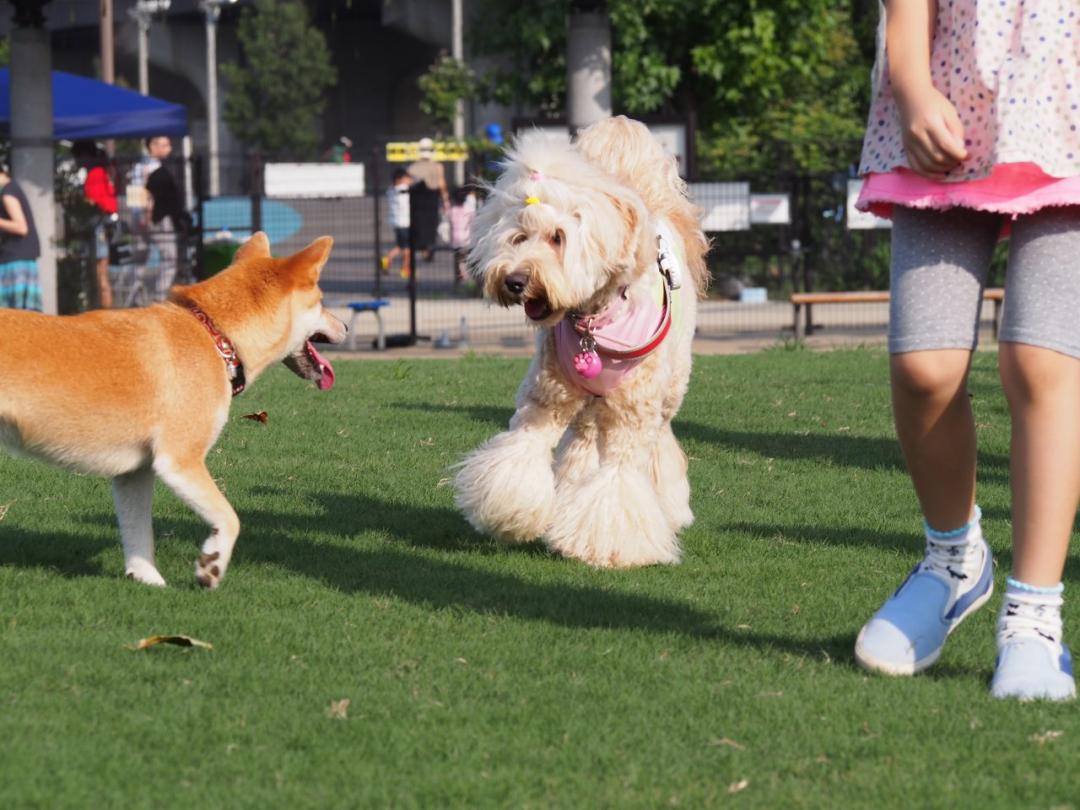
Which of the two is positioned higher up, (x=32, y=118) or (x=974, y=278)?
(x=32, y=118)

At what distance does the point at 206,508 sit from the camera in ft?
16.3

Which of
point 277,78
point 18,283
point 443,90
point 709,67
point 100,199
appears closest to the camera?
point 18,283

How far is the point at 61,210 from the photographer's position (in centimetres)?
1806

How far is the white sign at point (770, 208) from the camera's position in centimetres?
1816

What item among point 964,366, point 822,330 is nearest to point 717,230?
point 822,330

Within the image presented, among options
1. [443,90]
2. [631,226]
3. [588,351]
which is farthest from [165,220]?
[443,90]

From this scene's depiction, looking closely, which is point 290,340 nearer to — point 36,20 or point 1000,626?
point 1000,626

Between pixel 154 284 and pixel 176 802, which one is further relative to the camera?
pixel 154 284

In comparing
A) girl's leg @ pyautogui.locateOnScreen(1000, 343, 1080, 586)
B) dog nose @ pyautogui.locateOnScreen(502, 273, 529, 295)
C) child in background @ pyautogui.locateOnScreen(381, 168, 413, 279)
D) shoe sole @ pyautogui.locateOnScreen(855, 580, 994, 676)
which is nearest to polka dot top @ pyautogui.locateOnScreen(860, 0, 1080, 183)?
girl's leg @ pyautogui.locateOnScreen(1000, 343, 1080, 586)

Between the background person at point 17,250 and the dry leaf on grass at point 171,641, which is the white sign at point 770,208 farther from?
the dry leaf on grass at point 171,641

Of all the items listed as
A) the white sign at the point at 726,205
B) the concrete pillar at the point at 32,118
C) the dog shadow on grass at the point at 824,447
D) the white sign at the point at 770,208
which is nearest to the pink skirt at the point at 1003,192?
the dog shadow on grass at the point at 824,447

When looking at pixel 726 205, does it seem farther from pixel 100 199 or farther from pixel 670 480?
pixel 670 480

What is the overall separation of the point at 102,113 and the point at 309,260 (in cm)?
1497

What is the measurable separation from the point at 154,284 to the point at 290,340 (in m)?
14.0
